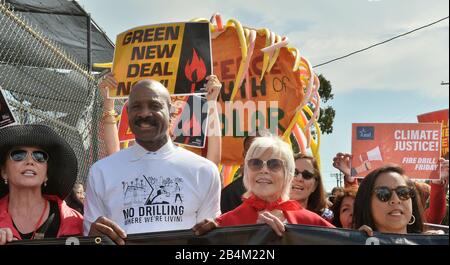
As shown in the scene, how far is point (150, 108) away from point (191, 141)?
1.80 metres

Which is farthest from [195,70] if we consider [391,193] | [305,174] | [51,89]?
[51,89]

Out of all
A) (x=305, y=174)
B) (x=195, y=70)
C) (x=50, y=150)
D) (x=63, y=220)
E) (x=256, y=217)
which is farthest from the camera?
(x=195, y=70)

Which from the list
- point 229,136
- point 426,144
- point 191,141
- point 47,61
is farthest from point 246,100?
point 426,144

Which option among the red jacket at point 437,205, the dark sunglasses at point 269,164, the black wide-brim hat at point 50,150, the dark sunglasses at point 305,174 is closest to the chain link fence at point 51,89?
the black wide-brim hat at point 50,150

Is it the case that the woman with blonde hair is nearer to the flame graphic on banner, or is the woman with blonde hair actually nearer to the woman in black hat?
the woman in black hat

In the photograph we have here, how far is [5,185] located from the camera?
346 centimetres

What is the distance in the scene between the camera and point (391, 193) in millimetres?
3256

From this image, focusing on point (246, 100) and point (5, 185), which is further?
point (246, 100)

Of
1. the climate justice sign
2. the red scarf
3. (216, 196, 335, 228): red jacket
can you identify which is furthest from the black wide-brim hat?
the climate justice sign

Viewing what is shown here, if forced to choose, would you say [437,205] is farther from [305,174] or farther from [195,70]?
[195,70]

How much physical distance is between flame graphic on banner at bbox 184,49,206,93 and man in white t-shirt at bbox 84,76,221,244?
126cm

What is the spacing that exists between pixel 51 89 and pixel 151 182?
3.82 metres

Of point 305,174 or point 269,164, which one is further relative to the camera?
point 305,174

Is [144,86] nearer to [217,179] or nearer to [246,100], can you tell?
[217,179]
